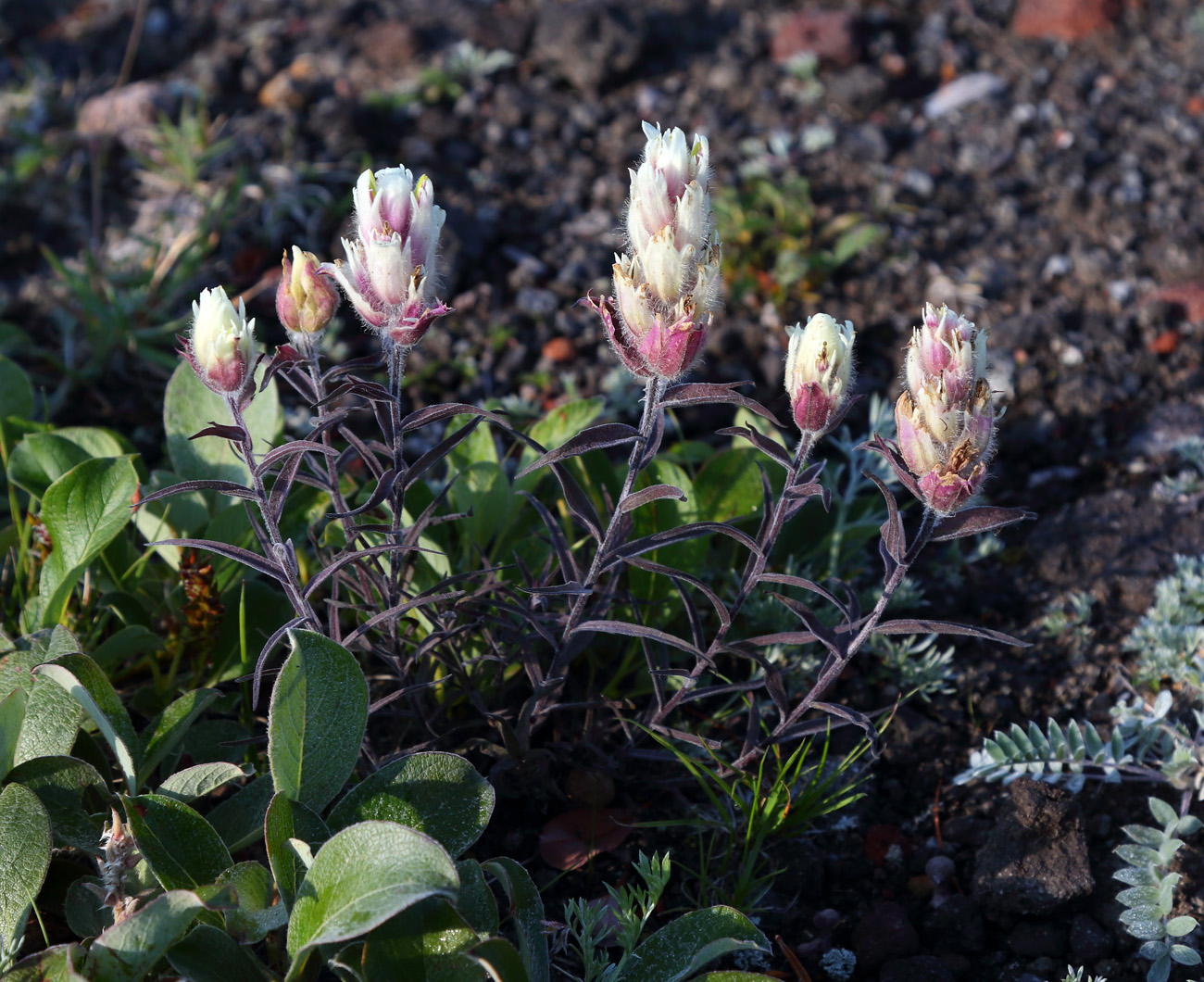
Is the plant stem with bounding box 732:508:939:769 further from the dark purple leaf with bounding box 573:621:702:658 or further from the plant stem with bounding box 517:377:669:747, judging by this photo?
the plant stem with bounding box 517:377:669:747

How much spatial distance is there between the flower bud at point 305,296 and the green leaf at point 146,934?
0.85m

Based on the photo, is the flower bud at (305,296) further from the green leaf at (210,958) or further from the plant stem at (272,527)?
the green leaf at (210,958)

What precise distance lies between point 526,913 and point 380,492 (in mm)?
722

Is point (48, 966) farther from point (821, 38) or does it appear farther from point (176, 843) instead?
point (821, 38)

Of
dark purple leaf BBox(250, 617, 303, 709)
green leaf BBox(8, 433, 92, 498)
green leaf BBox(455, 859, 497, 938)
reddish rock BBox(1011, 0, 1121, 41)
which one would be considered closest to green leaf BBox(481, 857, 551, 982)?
green leaf BBox(455, 859, 497, 938)

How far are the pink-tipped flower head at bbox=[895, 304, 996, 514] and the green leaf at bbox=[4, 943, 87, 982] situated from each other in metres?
1.42

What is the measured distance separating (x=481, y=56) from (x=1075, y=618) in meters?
3.28

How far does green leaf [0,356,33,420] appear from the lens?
2.61 m

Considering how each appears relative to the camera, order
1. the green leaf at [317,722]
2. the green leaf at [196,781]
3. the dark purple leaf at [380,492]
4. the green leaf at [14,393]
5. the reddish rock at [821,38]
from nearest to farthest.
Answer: the dark purple leaf at [380,492], the green leaf at [317,722], the green leaf at [196,781], the green leaf at [14,393], the reddish rock at [821,38]

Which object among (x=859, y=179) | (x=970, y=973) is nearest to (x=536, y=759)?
(x=970, y=973)

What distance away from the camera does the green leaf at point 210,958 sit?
5.08ft

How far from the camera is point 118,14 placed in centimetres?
489

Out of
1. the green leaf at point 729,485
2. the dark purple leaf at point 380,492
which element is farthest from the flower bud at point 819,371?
the green leaf at point 729,485

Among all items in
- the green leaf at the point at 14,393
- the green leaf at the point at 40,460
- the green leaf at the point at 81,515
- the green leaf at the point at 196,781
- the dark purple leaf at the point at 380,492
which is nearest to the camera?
the dark purple leaf at the point at 380,492
